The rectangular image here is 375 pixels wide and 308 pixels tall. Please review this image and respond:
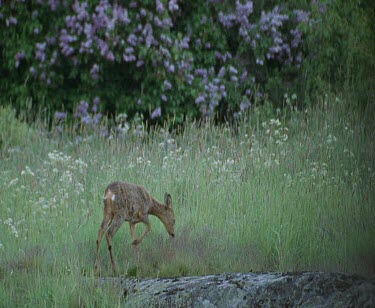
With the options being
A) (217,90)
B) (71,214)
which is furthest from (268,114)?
(71,214)

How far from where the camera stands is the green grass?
A: 595 cm

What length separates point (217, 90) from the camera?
14180mm

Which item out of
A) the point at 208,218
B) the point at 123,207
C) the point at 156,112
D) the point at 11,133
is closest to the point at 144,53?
the point at 156,112

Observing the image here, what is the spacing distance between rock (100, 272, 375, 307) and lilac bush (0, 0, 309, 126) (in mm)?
8440

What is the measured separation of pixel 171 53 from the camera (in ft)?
45.1

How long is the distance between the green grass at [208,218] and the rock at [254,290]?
8.4 inches

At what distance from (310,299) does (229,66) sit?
34.5 ft

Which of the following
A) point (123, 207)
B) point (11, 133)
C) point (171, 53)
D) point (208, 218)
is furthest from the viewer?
point (171, 53)

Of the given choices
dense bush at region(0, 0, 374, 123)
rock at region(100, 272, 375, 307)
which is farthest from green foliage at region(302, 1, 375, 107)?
rock at region(100, 272, 375, 307)

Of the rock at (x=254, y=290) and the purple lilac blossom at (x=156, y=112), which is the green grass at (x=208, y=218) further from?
the purple lilac blossom at (x=156, y=112)

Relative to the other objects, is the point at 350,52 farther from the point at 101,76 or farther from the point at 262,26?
the point at 101,76

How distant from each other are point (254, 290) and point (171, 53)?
956 cm

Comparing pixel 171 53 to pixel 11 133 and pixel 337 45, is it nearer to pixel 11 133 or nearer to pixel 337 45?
pixel 337 45

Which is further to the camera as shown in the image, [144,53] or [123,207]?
[144,53]
